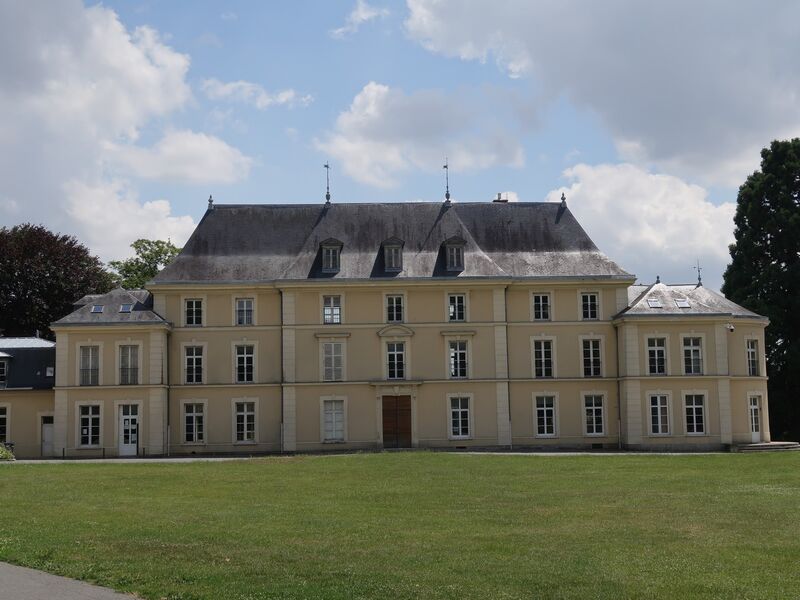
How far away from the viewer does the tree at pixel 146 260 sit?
68.3 metres

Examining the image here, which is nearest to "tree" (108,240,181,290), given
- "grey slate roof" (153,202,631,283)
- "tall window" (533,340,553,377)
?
"grey slate roof" (153,202,631,283)

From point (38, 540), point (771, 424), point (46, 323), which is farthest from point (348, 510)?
point (46, 323)

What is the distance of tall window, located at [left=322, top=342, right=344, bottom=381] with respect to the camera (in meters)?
44.3

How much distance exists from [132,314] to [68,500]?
22817mm

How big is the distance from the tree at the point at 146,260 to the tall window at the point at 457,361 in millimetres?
30178

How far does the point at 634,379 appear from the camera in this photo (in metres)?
43.4

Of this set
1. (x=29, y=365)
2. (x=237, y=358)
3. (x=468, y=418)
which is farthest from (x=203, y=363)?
(x=468, y=418)

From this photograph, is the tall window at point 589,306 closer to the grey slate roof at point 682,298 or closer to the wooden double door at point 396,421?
the grey slate roof at point 682,298

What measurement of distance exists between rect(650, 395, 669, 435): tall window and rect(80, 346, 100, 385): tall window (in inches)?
940

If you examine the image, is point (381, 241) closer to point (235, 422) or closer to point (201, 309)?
point (201, 309)

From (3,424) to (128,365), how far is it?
6.53m

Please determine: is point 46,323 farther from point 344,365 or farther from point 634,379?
point 634,379

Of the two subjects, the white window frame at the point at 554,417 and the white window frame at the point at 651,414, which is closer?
the white window frame at the point at 651,414

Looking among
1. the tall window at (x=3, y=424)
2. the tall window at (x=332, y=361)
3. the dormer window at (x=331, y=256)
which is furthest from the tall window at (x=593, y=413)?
the tall window at (x=3, y=424)
